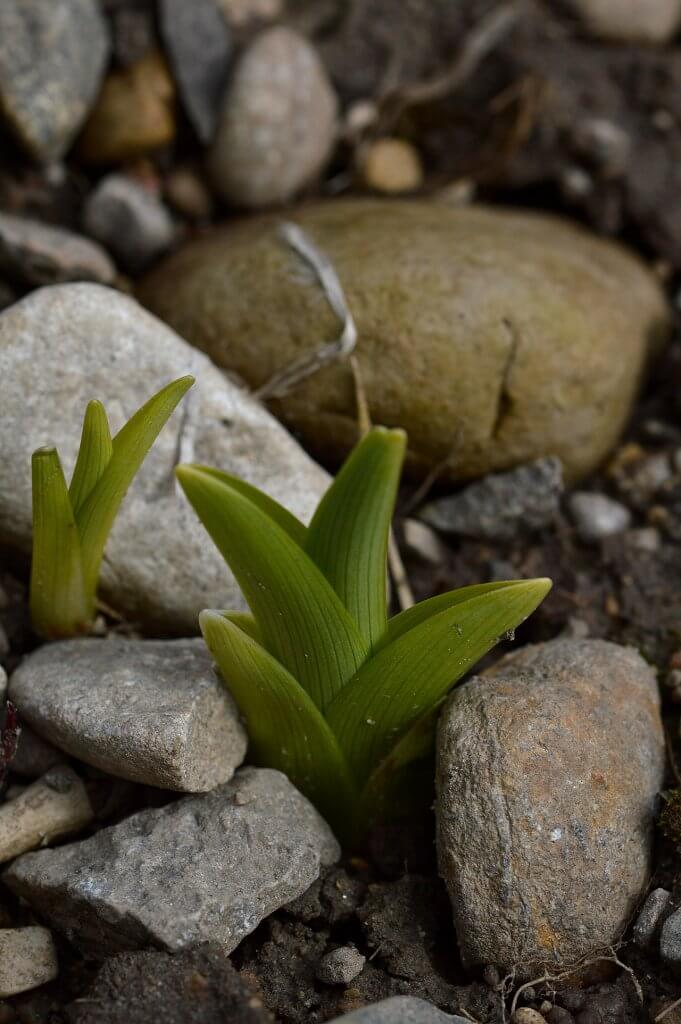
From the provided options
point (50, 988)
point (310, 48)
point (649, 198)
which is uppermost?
point (310, 48)

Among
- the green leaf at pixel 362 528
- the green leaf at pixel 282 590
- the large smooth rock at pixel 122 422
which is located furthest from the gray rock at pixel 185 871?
the large smooth rock at pixel 122 422

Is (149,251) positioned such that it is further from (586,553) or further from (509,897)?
(509,897)

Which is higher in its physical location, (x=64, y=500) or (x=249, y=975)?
(x=64, y=500)

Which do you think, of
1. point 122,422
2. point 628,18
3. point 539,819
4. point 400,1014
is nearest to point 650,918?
point 539,819

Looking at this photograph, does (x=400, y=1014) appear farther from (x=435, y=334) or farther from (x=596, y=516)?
(x=435, y=334)

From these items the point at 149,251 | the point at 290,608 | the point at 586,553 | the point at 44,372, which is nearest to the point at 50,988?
the point at 290,608

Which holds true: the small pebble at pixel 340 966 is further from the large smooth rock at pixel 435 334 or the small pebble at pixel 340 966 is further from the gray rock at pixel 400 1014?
the large smooth rock at pixel 435 334
